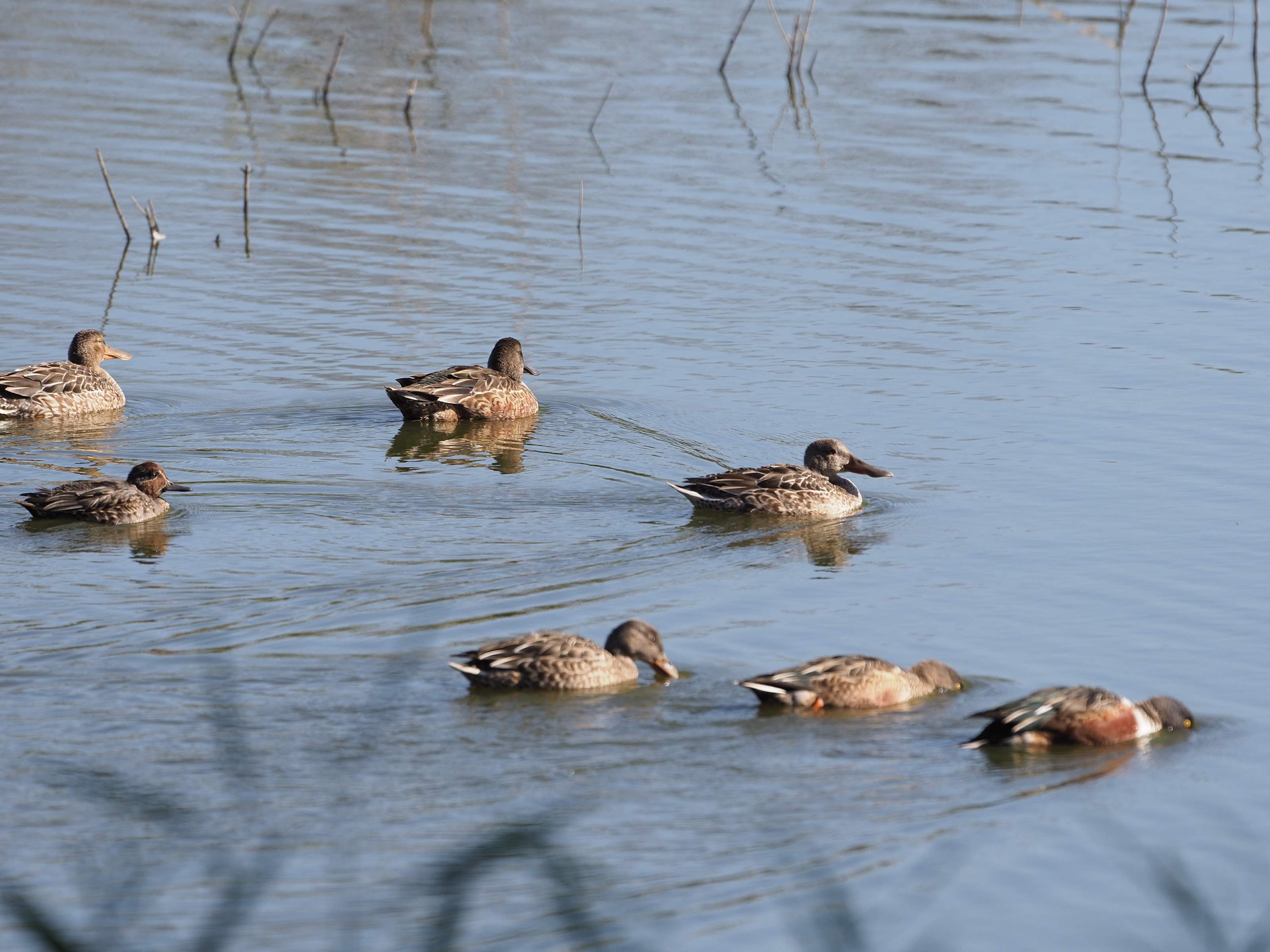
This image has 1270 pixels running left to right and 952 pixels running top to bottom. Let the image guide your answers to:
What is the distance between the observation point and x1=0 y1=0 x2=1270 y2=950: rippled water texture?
670 centimetres

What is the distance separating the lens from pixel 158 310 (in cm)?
1680

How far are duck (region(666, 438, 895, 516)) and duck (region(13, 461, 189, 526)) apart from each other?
11.7 feet

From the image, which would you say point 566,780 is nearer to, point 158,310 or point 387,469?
point 387,469

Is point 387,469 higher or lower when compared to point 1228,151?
lower

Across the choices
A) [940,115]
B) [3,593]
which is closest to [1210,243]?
[940,115]

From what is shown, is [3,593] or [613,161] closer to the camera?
[3,593]

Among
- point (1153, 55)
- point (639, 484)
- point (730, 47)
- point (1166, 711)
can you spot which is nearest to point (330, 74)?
point (730, 47)

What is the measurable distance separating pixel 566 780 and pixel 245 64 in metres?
23.7

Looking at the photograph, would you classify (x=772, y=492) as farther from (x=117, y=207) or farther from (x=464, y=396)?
(x=117, y=207)

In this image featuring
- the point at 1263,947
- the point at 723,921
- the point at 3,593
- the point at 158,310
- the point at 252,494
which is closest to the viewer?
the point at 1263,947

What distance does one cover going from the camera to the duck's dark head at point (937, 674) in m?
8.48

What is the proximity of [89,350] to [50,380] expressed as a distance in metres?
0.66

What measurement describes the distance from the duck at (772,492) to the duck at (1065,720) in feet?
13.2

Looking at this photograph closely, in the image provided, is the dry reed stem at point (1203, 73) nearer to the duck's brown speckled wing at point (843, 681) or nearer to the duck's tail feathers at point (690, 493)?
the duck's tail feathers at point (690, 493)
